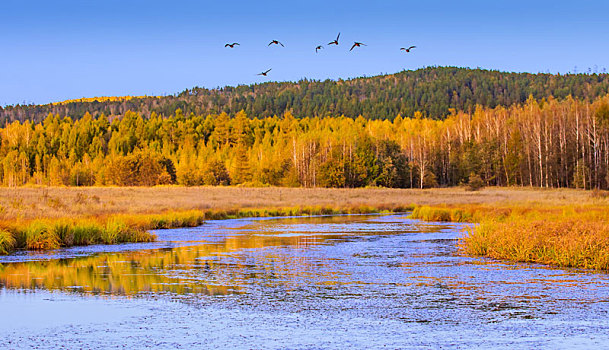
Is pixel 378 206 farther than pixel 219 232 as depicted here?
Yes

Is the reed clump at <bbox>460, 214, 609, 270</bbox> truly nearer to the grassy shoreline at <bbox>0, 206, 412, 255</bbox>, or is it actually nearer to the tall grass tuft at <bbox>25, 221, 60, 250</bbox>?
the grassy shoreline at <bbox>0, 206, 412, 255</bbox>

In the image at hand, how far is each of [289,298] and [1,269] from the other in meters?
8.13

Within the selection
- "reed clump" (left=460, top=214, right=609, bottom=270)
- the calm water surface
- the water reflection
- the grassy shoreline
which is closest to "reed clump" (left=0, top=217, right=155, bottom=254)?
the grassy shoreline

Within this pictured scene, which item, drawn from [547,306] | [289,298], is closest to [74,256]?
[289,298]

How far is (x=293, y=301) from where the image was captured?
40.5 feet

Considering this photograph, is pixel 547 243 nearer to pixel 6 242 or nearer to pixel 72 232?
pixel 72 232

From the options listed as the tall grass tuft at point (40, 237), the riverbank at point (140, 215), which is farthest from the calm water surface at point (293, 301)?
the riverbank at point (140, 215)

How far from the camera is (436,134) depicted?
381 ft

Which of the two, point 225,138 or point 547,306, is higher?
point 225,138

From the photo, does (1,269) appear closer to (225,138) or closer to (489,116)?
(489,116)

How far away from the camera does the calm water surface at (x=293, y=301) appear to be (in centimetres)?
948

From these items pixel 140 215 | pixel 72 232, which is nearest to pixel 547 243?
pixel 72 232

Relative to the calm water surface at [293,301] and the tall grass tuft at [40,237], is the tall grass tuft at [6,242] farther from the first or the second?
the tall grass tuft at [40,237]

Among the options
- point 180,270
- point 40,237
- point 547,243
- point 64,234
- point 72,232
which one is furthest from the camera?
point 72,232
